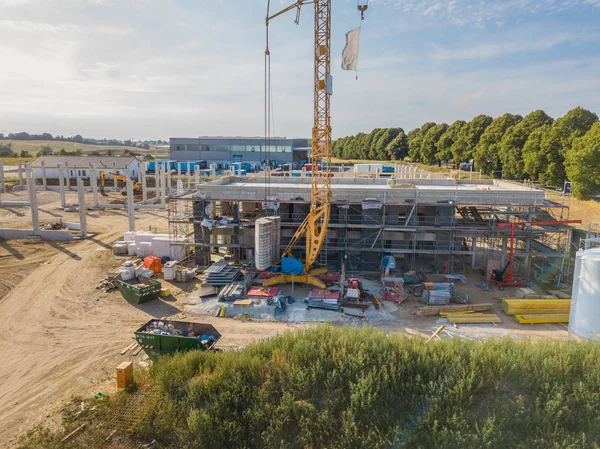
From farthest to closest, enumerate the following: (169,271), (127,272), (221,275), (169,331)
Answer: (169,271) < (127,272) < (221,275) < (169,331)

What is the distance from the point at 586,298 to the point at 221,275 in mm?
15905

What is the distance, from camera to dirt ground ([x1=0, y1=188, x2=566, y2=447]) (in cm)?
1307

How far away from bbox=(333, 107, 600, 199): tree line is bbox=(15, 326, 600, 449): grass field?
27.0 metres

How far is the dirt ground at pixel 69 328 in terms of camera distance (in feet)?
42.9

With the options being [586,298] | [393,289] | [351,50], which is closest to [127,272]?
[393,289]

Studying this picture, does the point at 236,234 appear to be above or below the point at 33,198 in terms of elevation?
below

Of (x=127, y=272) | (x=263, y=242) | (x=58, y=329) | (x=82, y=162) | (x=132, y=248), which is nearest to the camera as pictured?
(x=58, y=329)

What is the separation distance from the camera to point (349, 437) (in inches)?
375

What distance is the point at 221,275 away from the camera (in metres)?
21.8

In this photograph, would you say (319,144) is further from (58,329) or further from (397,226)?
(58,329)

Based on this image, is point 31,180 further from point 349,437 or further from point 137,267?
point 349,437

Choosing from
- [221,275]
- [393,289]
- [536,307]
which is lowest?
[536,307]

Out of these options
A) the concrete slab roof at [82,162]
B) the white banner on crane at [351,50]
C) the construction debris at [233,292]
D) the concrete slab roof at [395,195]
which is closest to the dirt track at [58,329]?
the construction debris at [233,292]

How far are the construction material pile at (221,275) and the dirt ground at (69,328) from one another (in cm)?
133
